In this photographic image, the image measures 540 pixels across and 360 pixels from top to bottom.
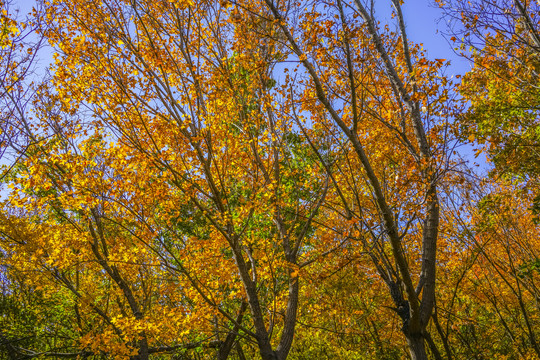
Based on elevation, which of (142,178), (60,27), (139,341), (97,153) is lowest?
(139,341)

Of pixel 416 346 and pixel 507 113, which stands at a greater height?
pixel 507 113

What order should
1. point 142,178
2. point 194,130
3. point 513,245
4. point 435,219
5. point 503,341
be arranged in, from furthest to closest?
point 503,341 < point 513,245 < point 142,178 < point 194,130 < point 435,219

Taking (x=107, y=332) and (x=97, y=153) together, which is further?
(x=97, y=153)

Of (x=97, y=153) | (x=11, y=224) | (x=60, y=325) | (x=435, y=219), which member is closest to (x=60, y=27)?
(x=97, y=153)

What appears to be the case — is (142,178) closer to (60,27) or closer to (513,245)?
(60,27)

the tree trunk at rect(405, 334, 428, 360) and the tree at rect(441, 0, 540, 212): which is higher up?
the tree at rect(441, 0, 540, 212)

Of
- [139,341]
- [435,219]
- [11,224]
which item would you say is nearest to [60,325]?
[11,224]

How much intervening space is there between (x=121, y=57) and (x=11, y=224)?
6.54m

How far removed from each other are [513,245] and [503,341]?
4783 mm

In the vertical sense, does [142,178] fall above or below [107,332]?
above

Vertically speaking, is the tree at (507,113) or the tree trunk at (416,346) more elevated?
the tree at (507,113)

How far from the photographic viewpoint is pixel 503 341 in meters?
11.8

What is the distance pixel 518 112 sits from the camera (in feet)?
28.0

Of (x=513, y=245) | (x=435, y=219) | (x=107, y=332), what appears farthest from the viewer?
(x=513, y=245)
